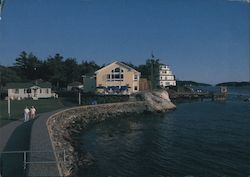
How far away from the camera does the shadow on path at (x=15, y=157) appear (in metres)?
13.4

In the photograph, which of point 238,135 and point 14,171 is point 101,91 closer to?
point 238,135

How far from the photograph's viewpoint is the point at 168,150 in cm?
2341

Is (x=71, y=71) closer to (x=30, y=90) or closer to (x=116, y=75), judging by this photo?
(x=116, y=75)

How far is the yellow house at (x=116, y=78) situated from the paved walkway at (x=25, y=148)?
40.8 metres

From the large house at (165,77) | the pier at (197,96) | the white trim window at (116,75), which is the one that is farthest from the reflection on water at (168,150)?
the large house at (165,77)

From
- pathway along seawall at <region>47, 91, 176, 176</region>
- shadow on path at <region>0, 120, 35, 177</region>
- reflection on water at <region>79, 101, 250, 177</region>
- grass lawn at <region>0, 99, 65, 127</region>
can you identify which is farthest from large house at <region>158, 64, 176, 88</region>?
shadow on path at <region>0, 120, 35, 177</region>

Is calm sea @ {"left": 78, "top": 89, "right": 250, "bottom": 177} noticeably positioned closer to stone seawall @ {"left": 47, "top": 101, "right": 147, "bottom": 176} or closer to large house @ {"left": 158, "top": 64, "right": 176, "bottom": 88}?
stone seawall @ {"left": 47, "top": 101, "right": 147, "bottom": 176}

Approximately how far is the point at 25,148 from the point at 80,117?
22332 millimetres

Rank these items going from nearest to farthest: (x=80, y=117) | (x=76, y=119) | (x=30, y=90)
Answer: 1. (x=76, y=119)
2. (x=80, y=117)
3. (x=30, y=90)

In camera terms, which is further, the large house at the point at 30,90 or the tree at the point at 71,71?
the tree at the point at 71,71

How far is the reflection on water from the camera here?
18234 mm

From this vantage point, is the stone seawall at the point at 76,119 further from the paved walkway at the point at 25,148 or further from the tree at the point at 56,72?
the tree at the point at 56,72

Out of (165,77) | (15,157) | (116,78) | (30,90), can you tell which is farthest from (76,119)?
(165,77)

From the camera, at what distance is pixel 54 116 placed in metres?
30.3
